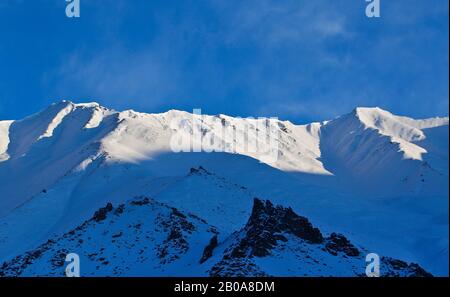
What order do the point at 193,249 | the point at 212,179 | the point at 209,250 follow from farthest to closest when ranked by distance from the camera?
1. the point at 212,179
2. the point at 193,249
3. the point at 209,250

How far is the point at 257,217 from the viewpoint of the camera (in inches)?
2463

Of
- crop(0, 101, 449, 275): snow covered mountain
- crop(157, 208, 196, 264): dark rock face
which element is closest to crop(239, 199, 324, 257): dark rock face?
crop(157, 208, 196, 264): dark rock face

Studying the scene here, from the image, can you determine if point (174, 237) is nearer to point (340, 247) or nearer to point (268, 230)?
point (268, 230)

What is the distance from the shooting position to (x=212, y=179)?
Result: 103m

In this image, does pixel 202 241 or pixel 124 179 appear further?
pixel 124 179

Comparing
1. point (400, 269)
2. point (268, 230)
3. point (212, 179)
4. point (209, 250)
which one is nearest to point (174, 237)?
point (209, 250)

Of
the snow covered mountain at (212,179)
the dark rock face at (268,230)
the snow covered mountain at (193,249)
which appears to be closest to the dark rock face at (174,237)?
the snow covered mountain at (193,249)

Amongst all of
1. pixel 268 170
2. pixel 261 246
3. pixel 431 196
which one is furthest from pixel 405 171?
pixel 261 246

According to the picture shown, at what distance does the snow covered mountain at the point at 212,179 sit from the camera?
96.0 m

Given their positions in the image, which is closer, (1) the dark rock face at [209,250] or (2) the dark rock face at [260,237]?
(2) the dark rock face at [260,237]

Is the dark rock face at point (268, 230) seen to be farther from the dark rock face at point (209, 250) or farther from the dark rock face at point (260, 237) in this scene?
the dark rock face at point (209, 250)
